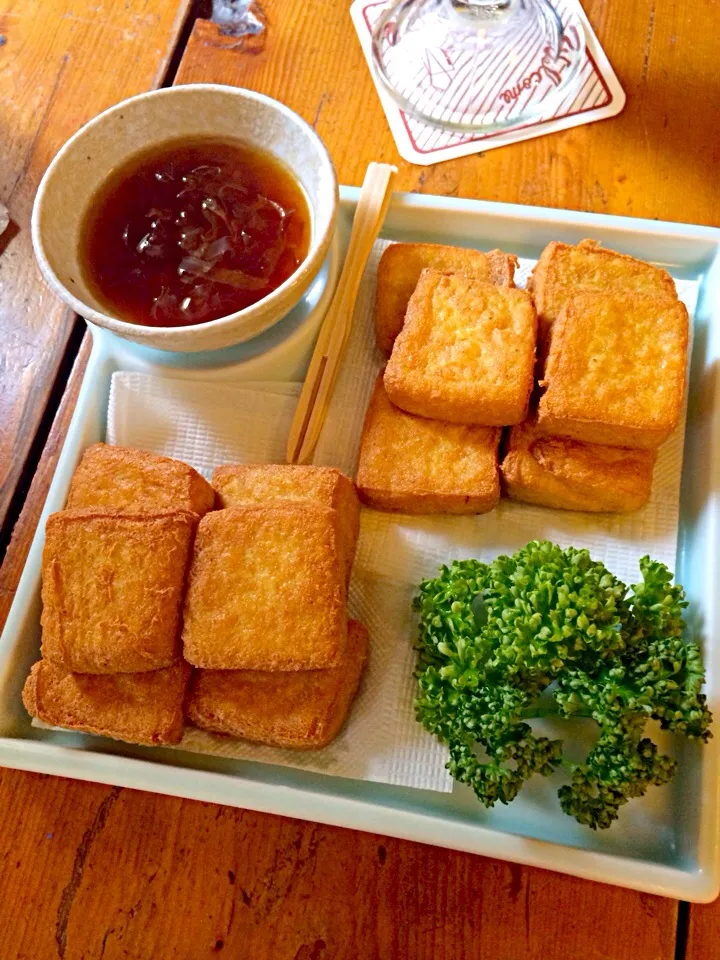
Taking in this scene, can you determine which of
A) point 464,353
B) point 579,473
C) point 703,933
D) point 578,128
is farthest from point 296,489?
point 578,128

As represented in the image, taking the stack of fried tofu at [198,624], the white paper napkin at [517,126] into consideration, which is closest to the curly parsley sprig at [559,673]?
the stack of fried tofu at [198,624]

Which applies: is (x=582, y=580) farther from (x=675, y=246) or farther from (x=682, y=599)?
(x=675, y=246)

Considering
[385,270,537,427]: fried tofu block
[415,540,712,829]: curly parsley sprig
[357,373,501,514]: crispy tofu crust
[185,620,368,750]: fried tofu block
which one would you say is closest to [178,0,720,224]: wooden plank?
[385,270,537,427]: fried tofu block

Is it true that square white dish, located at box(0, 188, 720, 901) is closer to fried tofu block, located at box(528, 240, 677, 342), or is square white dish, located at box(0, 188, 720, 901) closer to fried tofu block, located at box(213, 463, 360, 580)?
fried tofu block, located at box(528, 240, 677, 342)

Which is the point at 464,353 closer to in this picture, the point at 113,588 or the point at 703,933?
the point at 113,588

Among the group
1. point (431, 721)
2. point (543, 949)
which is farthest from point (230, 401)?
point (543, 949)
